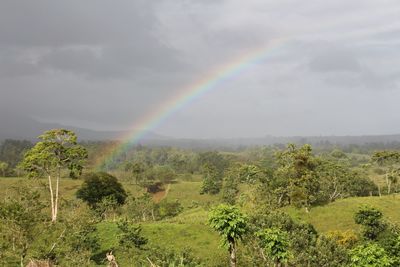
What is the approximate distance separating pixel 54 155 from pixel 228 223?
3332 centimetres

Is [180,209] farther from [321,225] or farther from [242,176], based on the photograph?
[321,225]

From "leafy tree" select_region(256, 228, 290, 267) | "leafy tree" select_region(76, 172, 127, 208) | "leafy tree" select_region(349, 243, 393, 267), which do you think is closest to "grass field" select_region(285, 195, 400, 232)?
"leafy tree" select_region(256, 228, 290, 267)

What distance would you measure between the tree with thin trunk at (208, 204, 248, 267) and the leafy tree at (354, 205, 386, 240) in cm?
2331

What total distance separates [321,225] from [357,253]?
35.0 m

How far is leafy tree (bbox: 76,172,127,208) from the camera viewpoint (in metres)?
88.9

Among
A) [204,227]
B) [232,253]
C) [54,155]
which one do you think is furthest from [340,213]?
[54,155]

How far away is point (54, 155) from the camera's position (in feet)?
190

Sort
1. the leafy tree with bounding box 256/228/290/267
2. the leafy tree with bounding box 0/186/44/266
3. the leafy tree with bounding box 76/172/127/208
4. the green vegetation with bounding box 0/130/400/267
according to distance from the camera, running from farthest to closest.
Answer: the leafy tree with bounding box 76/172/127/208 → the leafy tree with bounding box 0/186/44/266 → the green vegetation with bounding box 0/130/400/267 → the leafy tree with bounding box 256/228/290/267

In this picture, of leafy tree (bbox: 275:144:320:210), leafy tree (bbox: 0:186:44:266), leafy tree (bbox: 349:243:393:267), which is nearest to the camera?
leafy tree (bbox: 349:243:393:267)

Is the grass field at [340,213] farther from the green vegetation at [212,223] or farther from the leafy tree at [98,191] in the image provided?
the leafy tree at [98,191]

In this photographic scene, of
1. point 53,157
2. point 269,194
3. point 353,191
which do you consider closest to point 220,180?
point 353,191

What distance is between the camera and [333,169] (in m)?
87.4

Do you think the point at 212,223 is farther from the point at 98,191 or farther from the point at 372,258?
the point at 98,191

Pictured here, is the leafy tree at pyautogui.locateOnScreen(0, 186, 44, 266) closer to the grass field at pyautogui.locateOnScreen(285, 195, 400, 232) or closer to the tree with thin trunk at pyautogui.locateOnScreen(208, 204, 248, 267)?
the tree with thin trunk at pyautogui.locateOnScreen(208, 204, 248, 267)
